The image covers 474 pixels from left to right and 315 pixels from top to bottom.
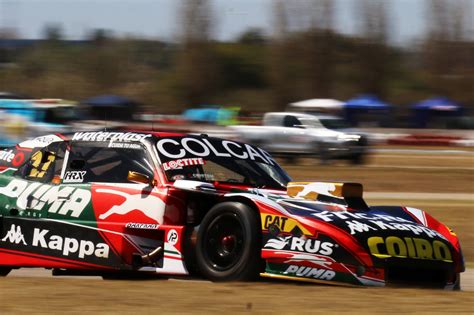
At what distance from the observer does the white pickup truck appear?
91.4 feet

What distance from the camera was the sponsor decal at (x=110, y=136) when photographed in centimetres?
864

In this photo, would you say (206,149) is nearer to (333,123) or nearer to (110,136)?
(110,136)

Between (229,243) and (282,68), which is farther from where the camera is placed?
(282,68)

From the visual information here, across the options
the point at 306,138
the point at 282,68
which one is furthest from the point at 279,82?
the point at 306,138

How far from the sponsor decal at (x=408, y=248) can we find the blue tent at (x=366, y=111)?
1558 inches

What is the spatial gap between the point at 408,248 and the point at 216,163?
6.34 feet

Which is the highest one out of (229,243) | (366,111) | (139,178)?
(139,178)

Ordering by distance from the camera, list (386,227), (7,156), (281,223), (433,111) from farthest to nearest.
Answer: (433,111) < (7,156) < (386,227) < (281,223)

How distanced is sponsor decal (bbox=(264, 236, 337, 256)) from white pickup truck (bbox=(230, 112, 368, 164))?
67.4 ft

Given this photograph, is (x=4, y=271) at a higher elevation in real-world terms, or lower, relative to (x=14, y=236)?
lower

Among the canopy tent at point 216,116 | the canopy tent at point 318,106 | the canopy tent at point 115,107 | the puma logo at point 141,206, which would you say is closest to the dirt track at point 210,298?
the puma logo at point 141,206

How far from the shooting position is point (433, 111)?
158ft

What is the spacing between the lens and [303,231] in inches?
288

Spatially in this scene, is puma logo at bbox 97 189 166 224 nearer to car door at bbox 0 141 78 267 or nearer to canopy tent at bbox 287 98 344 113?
car door at bbox 0 141 78 267
